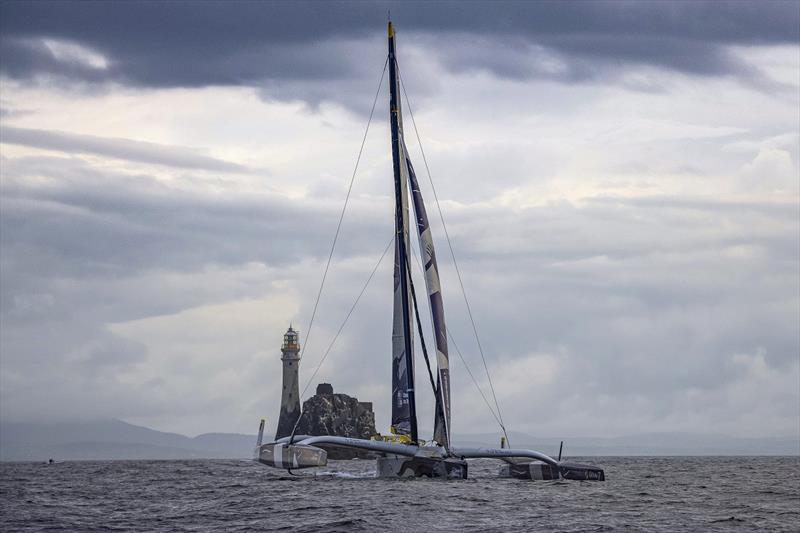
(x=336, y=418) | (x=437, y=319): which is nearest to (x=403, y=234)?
(x=437, y=319)

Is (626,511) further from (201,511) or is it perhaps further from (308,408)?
(308,408)

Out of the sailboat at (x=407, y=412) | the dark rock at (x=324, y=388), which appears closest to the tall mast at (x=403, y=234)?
the sailboat at (x=407, y=412)

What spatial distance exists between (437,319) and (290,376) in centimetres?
8639

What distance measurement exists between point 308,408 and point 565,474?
3485 inches

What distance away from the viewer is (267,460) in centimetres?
5059

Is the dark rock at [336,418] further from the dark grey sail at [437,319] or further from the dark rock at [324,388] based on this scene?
the dark grey sail at [437,319]

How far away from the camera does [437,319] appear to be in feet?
161

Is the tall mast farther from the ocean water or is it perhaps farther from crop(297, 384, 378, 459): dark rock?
crop(297, 384, 378, 459): dark rock

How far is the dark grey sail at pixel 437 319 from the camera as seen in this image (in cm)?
4931

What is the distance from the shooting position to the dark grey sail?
49.3 meters

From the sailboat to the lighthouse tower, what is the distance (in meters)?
77.5

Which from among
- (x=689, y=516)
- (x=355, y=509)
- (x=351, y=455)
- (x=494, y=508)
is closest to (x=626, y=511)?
(x=689, y=516)

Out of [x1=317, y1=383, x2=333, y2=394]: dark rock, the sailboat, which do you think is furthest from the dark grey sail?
[x1=317, y1=383, x2=333, y2=394]: dark rock

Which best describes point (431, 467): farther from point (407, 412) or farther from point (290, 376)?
point (290, 376)
